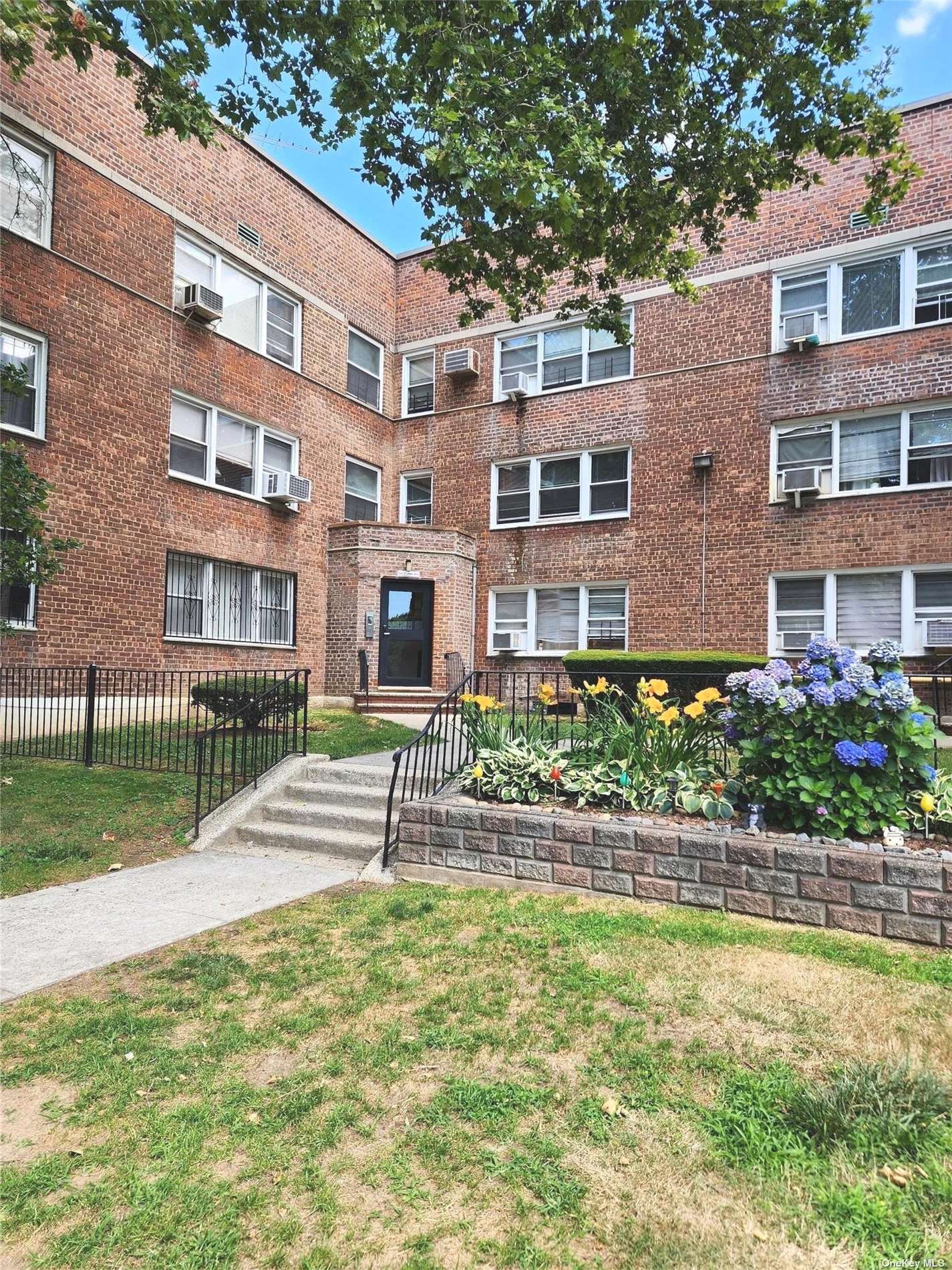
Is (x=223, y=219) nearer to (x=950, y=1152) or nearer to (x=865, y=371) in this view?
(x=865, y=371)

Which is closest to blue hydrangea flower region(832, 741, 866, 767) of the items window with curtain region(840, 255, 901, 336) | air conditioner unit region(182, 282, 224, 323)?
window with curtain region(840, 255, 901, 336)

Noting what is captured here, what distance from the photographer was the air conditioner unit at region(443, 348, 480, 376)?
18.7 m

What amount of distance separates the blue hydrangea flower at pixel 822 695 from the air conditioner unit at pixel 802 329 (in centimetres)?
1220

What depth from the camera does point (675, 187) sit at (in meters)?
9.65

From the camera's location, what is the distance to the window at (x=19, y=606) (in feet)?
37.8

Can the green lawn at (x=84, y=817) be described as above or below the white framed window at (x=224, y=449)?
below

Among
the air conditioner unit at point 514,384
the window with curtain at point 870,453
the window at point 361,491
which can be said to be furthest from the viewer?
the window at point 361,491

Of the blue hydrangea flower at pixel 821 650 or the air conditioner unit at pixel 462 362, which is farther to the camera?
the air conditioner unit at pixel 462 362

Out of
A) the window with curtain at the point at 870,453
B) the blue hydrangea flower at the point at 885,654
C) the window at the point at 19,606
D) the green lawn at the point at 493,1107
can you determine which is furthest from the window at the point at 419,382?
the green lawn at the point at 493,1107

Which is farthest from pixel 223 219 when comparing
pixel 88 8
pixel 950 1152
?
pixel 950 1152

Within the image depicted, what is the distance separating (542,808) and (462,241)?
7.27 meters

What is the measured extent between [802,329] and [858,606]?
18.1 feet

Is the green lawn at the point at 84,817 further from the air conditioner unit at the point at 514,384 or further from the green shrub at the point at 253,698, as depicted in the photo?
the air conditioner unit at the point at 514,384

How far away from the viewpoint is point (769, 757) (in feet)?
16.5
